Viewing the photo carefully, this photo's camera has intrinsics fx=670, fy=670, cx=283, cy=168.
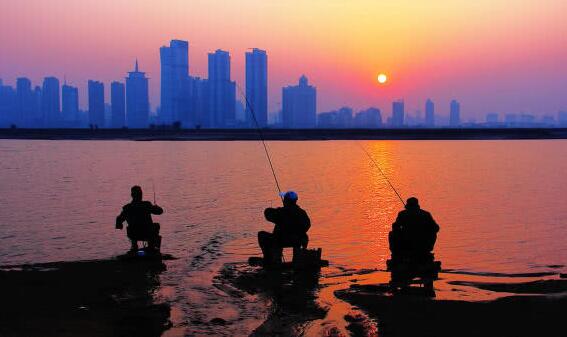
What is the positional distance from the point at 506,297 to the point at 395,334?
291cm

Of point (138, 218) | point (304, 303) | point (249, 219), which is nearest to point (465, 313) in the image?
point (304, 303)

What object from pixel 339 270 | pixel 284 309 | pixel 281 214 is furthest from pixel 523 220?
pixel 284 309

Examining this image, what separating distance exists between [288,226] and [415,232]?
7.33 feet

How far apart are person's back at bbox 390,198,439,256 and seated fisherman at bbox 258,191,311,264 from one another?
1.67 metres

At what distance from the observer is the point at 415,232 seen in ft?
35.1

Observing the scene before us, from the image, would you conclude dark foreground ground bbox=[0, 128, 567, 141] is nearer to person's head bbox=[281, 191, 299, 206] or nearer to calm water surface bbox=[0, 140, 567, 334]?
calm water surface bbox=[0, 140, 567, 334]

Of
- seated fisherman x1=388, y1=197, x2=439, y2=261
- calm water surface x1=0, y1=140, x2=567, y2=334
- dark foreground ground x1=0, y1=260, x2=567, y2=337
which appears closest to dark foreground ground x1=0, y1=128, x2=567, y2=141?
calm water surface x1=0, y1=140, x2=567, y2=334

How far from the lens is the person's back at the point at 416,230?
10.7m

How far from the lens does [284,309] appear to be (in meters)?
9.66

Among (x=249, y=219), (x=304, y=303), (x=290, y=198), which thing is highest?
(x=290, y=198)

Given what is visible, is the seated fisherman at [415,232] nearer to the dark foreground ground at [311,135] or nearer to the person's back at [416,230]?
the person's back at [416,230]

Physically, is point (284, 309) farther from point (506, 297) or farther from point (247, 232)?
point (247, 232)

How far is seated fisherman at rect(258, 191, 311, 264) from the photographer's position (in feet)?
37.8

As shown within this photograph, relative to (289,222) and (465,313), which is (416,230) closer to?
(465,313)
